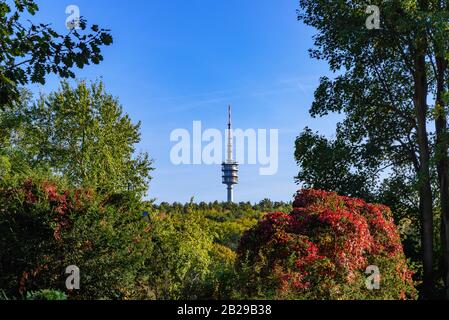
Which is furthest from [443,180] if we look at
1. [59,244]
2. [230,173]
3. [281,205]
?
[230,173]

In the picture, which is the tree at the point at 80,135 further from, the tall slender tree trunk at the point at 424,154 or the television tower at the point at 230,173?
the television tower at the point at 230,173

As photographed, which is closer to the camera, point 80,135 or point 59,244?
point 59,244

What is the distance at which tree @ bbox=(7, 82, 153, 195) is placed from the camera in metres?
29.5

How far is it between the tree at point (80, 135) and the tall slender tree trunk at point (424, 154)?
13857 mm

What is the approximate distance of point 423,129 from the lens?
22609 mm

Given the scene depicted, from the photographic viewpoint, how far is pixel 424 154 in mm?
22266

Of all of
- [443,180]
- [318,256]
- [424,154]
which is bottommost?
[318,256]

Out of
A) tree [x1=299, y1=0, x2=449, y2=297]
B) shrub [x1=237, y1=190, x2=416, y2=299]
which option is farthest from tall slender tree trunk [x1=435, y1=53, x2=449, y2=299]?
shrub [x1=237, y1=190, x2=416, y2=299]

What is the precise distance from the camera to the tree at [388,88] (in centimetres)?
2153

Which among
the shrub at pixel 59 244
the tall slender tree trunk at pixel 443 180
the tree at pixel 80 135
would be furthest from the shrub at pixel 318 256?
the tree at pixel 80 135

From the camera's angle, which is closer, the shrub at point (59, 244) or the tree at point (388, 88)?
the shrub at point (59, 244)

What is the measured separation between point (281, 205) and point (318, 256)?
41.7 feet

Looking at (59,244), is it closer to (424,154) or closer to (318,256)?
(318,256)

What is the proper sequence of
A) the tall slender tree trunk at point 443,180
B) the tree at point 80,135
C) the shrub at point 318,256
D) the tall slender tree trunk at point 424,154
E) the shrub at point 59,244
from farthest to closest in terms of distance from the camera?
the tree at point 80,135, the tall slender tree trunk at point 424,154, the tall slender tree trunk at point 443,180, the shrub at point 59,244, the shrub at point 318,256
